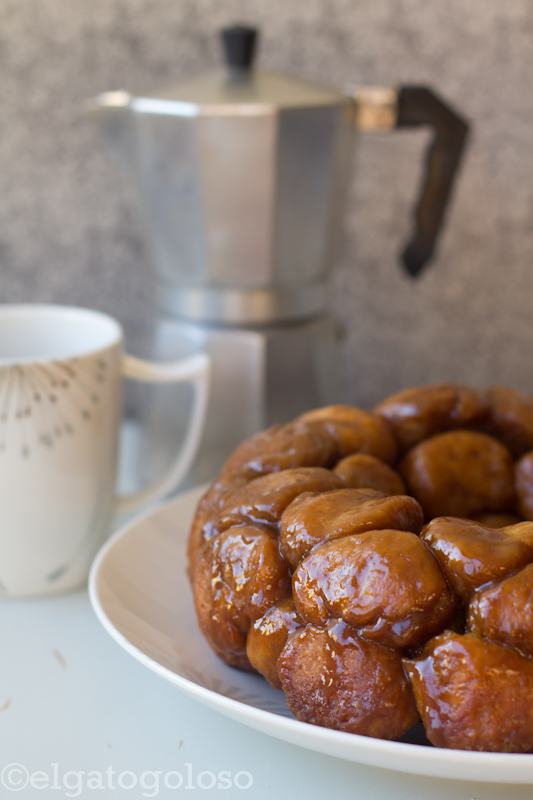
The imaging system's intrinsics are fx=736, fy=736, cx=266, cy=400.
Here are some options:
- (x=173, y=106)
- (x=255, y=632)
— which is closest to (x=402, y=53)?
(x=173, y=106)

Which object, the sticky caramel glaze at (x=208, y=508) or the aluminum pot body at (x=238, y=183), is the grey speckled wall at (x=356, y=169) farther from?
the sticky caramel glaze at (x=208, y=508)

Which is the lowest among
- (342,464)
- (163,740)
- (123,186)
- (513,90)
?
(163,740)

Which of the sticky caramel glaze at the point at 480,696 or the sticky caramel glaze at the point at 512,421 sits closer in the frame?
the sticky caramel glaze at the point at 480,696

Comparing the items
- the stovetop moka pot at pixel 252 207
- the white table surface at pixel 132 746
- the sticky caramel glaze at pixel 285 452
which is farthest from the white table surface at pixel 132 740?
the stovetop moka pot at pixel 252 207

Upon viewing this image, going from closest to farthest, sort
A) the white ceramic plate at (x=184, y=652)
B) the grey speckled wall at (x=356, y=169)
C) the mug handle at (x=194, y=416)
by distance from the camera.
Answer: the white ceramic plate at (x=184, y=652)
the mug handle at (x=194, y=416)
the grey speckled wall at (x=356, y=169)

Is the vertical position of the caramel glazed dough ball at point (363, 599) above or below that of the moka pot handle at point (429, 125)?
below

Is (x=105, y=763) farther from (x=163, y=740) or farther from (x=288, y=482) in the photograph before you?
(x=288, y=482)
